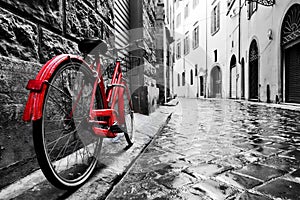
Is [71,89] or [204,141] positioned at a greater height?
[71,89]

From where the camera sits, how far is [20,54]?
171 centimetres

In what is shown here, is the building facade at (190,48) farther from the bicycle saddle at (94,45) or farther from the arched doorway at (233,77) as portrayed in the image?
the bicycle saddle at (94,45)

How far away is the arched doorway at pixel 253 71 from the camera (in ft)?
42.2

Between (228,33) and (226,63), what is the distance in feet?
6.96

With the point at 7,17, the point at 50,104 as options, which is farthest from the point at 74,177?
the point at 7,17

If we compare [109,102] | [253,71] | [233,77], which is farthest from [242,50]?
[109,102]

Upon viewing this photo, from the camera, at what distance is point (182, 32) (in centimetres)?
2909

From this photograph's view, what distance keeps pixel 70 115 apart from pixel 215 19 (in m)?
20.1

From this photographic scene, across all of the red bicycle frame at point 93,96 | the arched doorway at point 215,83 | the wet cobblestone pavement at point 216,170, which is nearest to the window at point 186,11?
the arched doorway at point 215,83

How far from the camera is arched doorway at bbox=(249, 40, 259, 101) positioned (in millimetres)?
12875

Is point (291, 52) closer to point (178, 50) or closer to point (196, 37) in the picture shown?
point (196, 37)

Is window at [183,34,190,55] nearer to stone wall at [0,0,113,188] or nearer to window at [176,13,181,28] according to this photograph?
window at [176,13,181,28]

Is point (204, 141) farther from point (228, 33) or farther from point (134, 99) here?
point (228, 33)

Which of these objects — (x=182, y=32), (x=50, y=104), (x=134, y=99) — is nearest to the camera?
(x=50, y=104)
